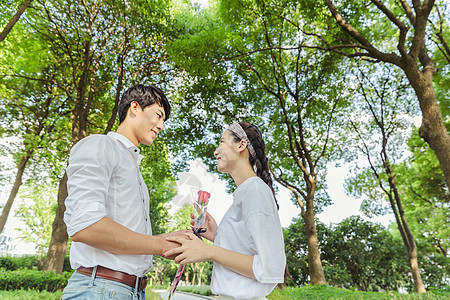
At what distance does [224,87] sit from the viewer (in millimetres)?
13328

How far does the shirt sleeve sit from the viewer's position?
1400 mm

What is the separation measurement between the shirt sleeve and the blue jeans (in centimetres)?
34

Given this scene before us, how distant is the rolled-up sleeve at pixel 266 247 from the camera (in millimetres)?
1663

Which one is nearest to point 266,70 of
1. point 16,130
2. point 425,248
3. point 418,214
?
point 16,130

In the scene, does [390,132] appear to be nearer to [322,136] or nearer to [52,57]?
[322,136]

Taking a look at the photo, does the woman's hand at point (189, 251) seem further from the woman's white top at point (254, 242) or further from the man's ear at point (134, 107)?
the man's ear at point (134, 107)

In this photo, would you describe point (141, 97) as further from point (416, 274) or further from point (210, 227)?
point (416, 274)

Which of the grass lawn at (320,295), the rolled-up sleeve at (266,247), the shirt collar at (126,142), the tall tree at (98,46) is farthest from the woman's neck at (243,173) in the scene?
the tall tree at (98,46)

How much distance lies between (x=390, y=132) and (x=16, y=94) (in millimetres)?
19341

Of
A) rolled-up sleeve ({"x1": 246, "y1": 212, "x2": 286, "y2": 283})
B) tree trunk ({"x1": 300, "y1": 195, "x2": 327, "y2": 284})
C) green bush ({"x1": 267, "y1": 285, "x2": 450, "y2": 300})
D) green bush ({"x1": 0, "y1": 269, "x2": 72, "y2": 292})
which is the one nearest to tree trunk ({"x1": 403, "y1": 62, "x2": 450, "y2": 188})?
green bush ({"x1": 267, "y1": 285, "x2": 450, "y2": 300})

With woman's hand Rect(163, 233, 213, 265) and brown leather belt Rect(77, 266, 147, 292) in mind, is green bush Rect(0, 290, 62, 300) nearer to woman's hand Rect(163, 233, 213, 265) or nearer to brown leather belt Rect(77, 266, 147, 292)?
brown leather belt Rect(77, 266, 147, 292)

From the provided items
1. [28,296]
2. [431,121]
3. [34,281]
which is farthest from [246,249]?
[34,281]

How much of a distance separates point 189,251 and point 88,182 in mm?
675

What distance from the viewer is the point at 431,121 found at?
6.83 metres
